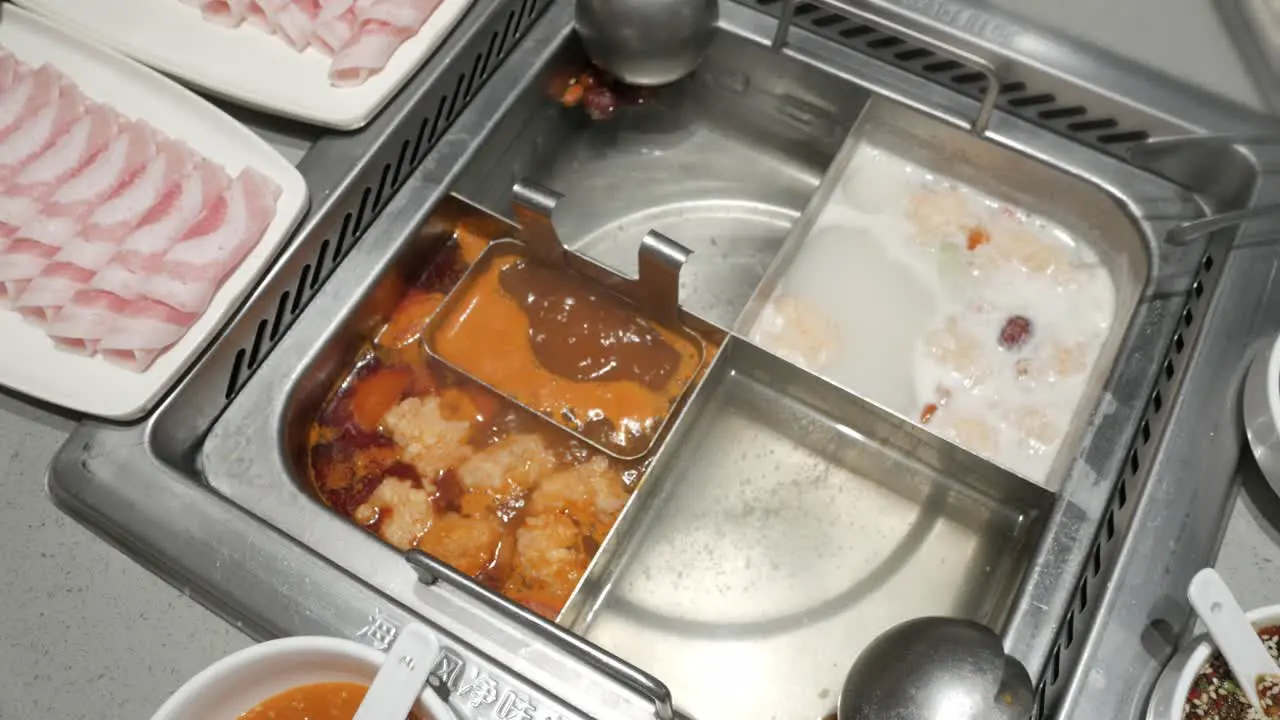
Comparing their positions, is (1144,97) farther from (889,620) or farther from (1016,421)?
(889,620)

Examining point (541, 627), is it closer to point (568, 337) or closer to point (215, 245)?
point (568, 337)

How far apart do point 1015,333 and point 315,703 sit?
1287mm

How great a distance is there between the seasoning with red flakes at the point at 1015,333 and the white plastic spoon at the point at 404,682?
1.14 metres

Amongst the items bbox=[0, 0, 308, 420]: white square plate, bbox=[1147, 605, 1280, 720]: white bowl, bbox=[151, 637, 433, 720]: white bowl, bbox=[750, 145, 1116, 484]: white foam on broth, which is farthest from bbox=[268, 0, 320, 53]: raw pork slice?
bbox=[1147, 605, 1280, 720]: white bowl

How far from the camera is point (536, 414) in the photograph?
4.88 feet

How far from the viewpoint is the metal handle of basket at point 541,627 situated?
3.55 feet

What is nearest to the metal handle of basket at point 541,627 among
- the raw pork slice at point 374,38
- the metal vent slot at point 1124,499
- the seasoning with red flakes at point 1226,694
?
the metal vent slot at point 1124,499

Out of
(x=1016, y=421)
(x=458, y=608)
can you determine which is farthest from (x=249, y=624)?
(x=1016, y=421)

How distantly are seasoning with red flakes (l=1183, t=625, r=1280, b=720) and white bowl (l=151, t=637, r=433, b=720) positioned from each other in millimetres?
883

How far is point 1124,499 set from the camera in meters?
1.25

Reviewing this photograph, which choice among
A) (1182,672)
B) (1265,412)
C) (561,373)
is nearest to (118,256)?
Result: (561,373)

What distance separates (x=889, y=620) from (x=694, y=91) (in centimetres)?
111

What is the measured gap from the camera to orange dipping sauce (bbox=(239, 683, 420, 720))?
98cm

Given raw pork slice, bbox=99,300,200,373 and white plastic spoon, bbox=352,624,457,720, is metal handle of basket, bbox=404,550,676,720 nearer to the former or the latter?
white plastic spoon, bbox=352,624,457,720
